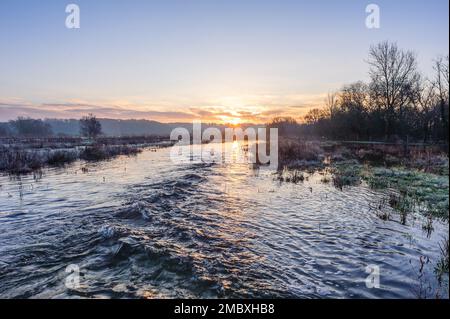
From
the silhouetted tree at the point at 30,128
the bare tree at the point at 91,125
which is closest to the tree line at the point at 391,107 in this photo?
the bare tree at the point at 91,125

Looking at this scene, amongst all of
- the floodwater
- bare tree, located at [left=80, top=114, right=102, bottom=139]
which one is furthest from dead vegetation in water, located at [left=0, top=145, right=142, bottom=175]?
bare tree, located at [left=80, top=114, right=102, bottom=139]

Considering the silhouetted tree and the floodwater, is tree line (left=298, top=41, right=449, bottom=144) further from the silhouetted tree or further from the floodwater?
the silhouetted tree

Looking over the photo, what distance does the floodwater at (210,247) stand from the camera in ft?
18.1

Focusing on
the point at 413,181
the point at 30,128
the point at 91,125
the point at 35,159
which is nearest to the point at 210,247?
the point at 413,181

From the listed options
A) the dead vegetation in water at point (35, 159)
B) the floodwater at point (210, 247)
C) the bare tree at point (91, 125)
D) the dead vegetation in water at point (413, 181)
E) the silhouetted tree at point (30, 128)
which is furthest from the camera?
the silhouetted tree at point (30, 128)

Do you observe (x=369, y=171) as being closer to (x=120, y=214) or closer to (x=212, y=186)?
(x=212, y=186)

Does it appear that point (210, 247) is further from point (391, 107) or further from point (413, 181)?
point (391, 107)

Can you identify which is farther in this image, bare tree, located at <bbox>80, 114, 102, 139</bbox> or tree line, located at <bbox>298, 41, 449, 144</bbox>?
bare tree, located at <bbox>80, 114, 102, 139</bbox>

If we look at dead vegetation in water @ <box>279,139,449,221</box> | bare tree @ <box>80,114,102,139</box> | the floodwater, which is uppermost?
bare tree @ <box>80,114,102,139</box>

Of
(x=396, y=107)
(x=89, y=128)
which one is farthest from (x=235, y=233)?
(x=89, y=128)

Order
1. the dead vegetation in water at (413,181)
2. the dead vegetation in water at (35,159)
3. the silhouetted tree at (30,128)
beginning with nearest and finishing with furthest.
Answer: the dead vegetation in water at (413,181) < the dead vegetation in water at (35,159) < the silhouetted tree at (30,128)

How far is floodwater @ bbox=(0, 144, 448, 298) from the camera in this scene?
5.52m

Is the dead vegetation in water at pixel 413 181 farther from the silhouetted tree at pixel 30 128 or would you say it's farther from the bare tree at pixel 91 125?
the silhouetted tree at pixel 30 128
